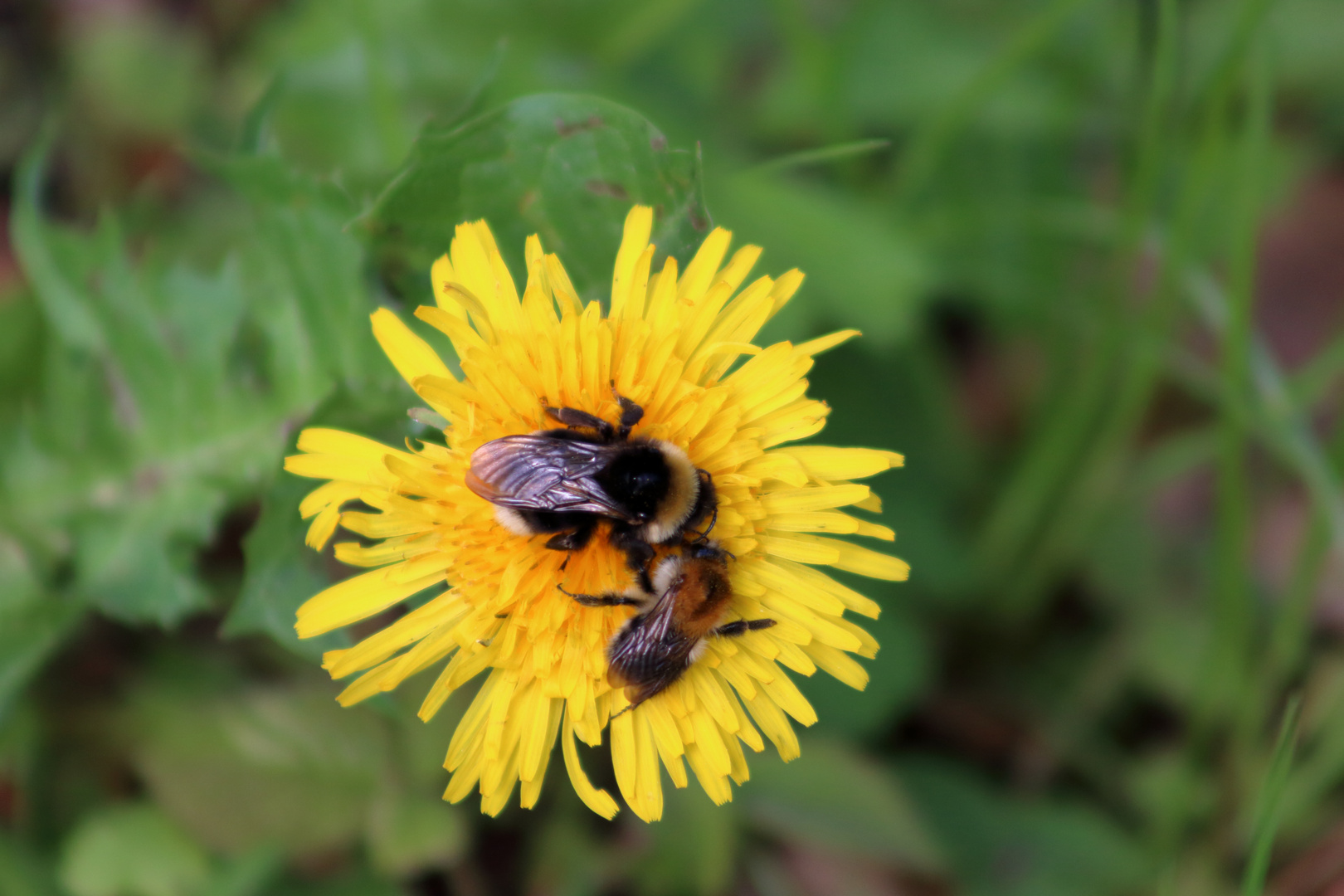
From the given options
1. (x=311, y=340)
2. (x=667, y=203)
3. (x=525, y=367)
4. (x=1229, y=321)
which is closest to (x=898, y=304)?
(x=1229, y=321)

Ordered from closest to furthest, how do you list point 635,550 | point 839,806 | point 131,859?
point 635,550, point 131,859, point 839,806

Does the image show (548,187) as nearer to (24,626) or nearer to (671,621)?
(671,621)

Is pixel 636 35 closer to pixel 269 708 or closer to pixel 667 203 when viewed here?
pixel 667 203

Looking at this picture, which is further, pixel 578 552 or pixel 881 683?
pixel 881 683

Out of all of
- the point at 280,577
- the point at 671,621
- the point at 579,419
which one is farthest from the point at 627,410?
Result: the point at 280,577

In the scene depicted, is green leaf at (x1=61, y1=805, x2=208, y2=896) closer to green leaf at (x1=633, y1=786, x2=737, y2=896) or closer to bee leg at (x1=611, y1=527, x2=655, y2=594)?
green leaf at (x1=633, y1=786, x2=737, y2=896)

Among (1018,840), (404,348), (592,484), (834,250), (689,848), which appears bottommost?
(689,848)

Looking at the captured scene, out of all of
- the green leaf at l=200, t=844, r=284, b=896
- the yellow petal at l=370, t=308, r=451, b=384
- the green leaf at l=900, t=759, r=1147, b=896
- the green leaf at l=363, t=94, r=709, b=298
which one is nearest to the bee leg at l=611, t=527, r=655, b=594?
the yellow petal at l=370, t=308, r=451, b=384
